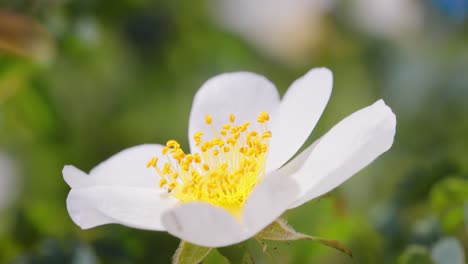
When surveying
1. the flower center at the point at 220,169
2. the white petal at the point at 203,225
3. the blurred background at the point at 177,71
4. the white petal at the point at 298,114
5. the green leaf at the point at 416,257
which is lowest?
the blurred background at the point at 177,71

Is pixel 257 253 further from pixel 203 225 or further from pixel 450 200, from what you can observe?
pixel 450 200

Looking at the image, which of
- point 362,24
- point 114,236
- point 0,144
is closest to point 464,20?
point 362,24

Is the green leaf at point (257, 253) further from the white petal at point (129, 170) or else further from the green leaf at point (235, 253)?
the white petal at point (129, 170)

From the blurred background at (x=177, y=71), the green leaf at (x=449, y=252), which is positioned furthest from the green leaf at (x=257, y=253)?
the blurred background at (x=177, y=71)

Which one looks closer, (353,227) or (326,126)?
(353,227)

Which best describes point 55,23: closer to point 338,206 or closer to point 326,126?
point 326,126

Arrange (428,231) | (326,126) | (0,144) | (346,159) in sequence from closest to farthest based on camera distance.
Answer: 1. (346,159)
2. (428,231)
3. (326,126)
4. (0,144)

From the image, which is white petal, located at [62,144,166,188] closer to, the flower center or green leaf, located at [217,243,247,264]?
the flower center

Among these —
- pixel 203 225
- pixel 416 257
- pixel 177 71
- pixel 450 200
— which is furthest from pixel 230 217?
pixel 177 71
